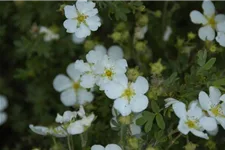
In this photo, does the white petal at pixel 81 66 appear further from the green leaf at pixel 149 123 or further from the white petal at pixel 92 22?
the green leaf at pixel 149 123

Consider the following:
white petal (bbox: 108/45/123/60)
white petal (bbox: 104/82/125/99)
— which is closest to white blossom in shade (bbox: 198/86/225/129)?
white petal (bbox: 104/82/125/99)

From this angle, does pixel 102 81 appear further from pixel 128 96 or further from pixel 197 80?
pixel 197 80

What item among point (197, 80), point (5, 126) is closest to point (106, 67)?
point (197, 80)

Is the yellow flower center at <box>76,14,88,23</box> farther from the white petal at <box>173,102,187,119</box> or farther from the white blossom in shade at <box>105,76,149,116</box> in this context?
the white petal at <box>173,102,187,119</box>

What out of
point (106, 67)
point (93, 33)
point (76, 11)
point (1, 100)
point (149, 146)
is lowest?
point (1, 100)

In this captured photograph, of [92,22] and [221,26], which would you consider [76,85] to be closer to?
[92,22]

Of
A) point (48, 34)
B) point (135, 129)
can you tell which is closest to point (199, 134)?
point (135, 129)
